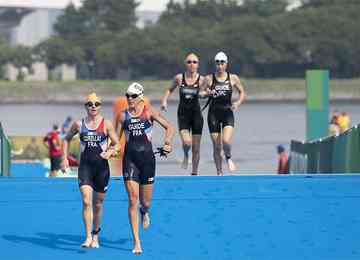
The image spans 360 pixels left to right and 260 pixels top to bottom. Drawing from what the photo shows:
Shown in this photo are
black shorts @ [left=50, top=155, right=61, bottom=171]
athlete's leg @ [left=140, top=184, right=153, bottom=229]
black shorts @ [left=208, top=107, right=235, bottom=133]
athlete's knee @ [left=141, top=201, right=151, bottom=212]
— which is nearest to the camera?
athlete's leg @ [left=140, top=184, right=153, bottom=229]

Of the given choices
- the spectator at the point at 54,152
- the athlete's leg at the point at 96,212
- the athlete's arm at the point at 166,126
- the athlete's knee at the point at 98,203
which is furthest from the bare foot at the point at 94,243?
the spectator at the point at 54,152

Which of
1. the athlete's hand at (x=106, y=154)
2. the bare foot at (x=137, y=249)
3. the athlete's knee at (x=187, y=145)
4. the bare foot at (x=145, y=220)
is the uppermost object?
the athlete's hand at (x=106, y=154)

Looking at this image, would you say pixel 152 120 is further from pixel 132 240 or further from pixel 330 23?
pixel 330 23

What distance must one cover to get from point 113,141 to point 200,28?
369ft

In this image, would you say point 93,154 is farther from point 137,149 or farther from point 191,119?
point 191,119

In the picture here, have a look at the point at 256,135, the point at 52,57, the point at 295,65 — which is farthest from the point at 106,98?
the point at 256,135

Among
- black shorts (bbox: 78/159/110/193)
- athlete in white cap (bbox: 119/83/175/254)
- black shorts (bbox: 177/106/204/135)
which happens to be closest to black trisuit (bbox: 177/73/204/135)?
black shorts (bbox: 177/106/204/135)

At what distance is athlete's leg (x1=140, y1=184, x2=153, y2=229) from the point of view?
12.6 meters

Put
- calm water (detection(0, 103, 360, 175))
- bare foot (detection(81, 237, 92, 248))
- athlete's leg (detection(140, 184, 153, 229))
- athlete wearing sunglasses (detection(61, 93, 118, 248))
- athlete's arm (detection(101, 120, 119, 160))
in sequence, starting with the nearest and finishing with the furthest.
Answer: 1. athlete's arm (detection(101, 120, 119, 160))
2. athlete wearing sunglasses (detection(61, 93, 118, 248))
3. athlete's leg (detection(140, 184, 153, 229))
4. bare foot (detection(81, 237, 92, 248))
5. calm water (detection(0, 103, 360, 175))

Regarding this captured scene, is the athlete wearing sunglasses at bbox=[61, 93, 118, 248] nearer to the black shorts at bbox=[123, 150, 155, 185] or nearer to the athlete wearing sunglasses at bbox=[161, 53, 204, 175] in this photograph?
the black shorts at bbox=[123, 150, 155, 185]

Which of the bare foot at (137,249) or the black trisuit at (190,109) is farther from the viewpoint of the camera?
the black trisuit at (190,109)

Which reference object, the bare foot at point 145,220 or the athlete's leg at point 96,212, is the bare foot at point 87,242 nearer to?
the athlete's leg at point 96,212

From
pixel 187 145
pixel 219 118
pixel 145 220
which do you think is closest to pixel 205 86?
pixel 219 118

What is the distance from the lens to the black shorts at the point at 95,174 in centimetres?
1253
